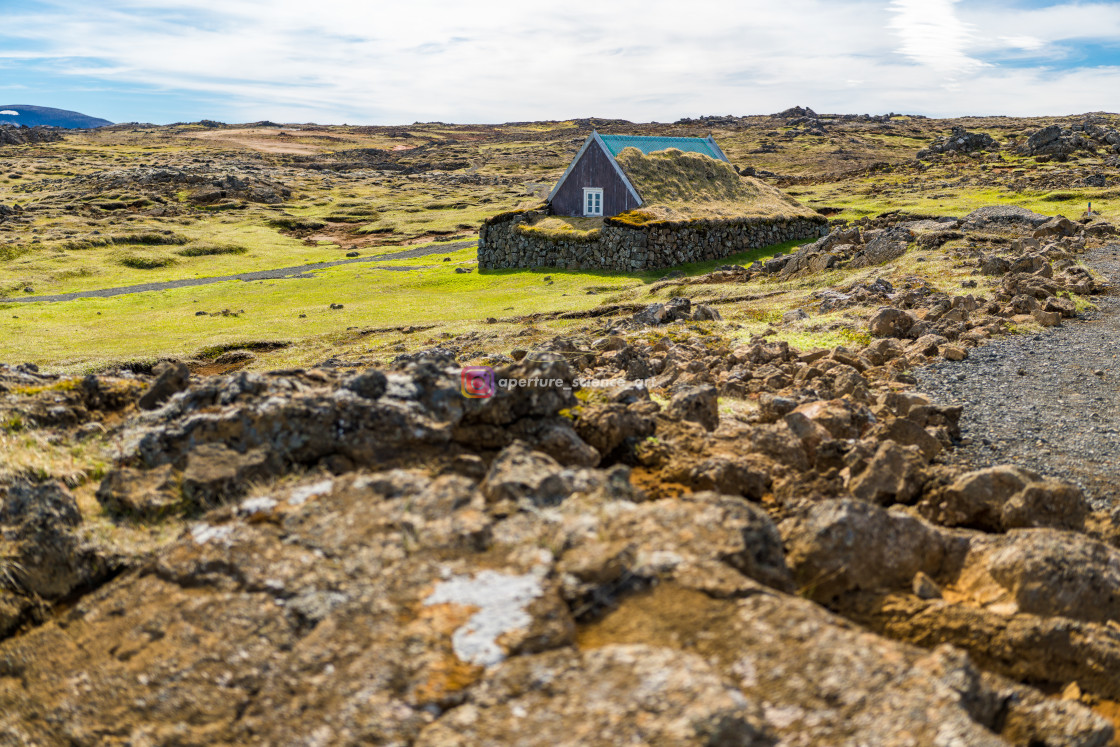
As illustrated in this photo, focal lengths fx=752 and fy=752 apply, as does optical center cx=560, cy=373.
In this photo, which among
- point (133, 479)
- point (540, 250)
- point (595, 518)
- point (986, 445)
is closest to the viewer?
point (595, 518)

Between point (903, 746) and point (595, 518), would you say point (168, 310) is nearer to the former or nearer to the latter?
point (595, 518)

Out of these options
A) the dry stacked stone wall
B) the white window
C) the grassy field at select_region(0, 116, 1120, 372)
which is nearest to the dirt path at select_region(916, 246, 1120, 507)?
the grassy field at select_region(0, 116, 1120, 372)

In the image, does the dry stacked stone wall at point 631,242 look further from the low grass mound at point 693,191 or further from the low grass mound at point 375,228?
the low grass mound at point 375,228

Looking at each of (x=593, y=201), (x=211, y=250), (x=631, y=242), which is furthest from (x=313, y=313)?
(x=211, y=250)

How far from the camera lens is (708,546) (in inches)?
229

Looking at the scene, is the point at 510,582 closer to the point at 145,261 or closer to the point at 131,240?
the point at 145,261

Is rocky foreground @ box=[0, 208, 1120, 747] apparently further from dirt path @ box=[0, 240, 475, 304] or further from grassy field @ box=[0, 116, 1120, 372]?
dirt path @ box=[0, 240, 475, 304]

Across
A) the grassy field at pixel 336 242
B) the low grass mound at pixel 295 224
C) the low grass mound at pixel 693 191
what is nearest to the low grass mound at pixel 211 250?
the grassy field at pixel 336 242

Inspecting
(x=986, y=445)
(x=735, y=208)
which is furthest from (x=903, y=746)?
(x=735, y=208)

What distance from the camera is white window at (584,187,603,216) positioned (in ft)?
173

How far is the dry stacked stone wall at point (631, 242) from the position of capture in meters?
46.6

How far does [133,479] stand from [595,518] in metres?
4.80

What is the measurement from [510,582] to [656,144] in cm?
5510

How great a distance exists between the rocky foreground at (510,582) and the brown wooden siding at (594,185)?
43211mm
